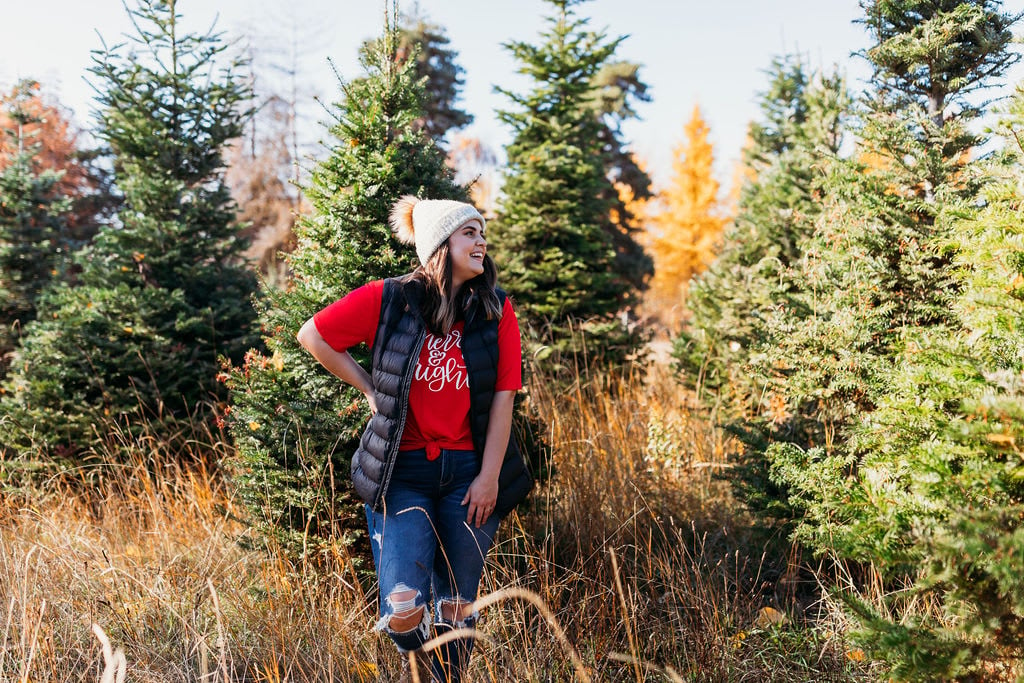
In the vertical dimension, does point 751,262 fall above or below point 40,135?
below

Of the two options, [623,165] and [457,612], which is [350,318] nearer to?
[457,612]

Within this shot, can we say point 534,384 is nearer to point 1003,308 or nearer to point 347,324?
point 347,324

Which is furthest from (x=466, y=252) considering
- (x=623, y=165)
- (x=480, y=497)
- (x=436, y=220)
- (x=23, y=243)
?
(x=623, y=165)

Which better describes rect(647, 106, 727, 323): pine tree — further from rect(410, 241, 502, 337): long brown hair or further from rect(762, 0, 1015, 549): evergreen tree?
rect(410, 241, 502, 337): long brown hair

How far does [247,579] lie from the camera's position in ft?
13.1

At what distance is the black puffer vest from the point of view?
2791mm

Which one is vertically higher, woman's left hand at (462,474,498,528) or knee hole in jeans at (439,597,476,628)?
woman's left hand at (462,474,498,528)

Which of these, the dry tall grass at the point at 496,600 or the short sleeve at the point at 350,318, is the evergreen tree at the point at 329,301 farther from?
the short sleeve at the point at 350,318

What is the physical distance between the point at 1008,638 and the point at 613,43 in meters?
9.98

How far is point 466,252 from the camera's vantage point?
2.92 metres

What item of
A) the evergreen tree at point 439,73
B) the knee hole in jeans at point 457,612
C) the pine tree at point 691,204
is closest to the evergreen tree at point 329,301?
the knee hole in jeans at point 457,612

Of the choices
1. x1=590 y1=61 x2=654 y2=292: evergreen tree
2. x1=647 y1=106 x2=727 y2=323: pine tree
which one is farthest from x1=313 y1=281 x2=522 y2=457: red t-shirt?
x1=647 y1=106 x2=727 y2=323: pine tree

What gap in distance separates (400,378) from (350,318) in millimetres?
364

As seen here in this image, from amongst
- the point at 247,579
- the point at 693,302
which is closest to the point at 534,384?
the point at 247,579
